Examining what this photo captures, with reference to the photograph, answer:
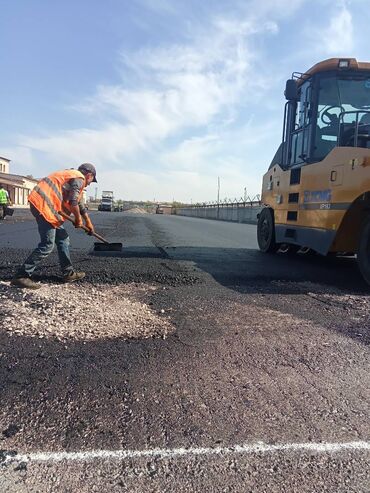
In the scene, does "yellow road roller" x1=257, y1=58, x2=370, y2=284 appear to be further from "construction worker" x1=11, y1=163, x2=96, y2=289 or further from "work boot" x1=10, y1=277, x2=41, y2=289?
"work boot" x1=10, y1=277, x2=41, y2=289

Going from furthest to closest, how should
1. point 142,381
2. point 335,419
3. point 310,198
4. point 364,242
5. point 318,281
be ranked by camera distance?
1. point 310,198
2. point 318,281
3. point 364,242
4. point 142,381
5. point 335,419

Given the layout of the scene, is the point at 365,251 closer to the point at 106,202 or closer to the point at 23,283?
the point at 23,283

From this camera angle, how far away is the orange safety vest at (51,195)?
18.3ft

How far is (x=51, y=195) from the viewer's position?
564 cm

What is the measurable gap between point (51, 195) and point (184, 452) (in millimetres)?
4143

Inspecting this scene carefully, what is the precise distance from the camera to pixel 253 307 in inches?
202

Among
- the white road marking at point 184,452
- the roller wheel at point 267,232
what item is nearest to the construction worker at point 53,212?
the white road marking at point 184,452

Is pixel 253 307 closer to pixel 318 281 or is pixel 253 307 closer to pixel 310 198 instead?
pixel 318 281

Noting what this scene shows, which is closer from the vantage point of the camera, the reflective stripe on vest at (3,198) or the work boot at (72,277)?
the work boot at (72,277)

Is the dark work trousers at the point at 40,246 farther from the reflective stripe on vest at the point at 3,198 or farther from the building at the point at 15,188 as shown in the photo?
the building at the point at 15,188

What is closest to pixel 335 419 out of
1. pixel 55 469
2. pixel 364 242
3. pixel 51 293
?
pixel 55 469

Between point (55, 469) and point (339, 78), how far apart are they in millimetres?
7509

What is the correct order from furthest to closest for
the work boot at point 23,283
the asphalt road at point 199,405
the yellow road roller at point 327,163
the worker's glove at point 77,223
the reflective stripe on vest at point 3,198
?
the reflective stripe on vest at point 3,198, the yellow road roller at point 327,163, the worker's glove at point 77,223, the work boot at point 23,283, the asphalt road at point 199,405

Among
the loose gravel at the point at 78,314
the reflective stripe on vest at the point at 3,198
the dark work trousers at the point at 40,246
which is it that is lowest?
the loose gravel at the point at 78,314
